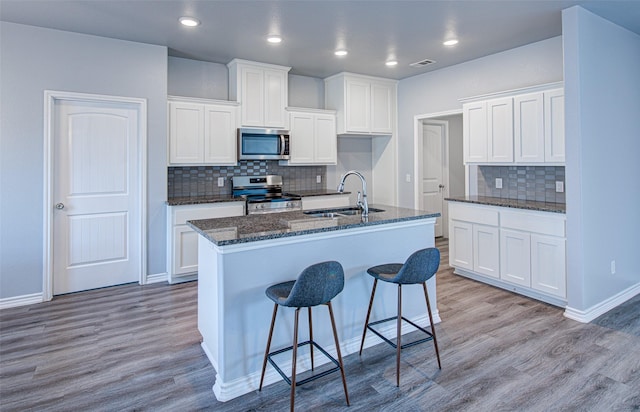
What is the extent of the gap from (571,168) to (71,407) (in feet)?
12.7

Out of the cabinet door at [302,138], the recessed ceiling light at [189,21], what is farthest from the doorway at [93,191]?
the cabinet door at [302,138]

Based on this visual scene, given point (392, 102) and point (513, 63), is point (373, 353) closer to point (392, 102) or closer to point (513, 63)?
point (513, 63)

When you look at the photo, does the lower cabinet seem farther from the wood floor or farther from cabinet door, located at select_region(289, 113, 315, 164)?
cabinet door, located at select_region(289, 113, 315, 164)

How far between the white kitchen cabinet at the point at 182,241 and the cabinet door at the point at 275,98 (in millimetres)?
1387

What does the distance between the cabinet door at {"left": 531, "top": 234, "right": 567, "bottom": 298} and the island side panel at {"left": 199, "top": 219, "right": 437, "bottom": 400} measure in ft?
4.43

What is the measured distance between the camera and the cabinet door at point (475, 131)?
4.29 meters

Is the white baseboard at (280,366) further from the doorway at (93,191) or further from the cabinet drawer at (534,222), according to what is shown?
the doorway at (93,191)

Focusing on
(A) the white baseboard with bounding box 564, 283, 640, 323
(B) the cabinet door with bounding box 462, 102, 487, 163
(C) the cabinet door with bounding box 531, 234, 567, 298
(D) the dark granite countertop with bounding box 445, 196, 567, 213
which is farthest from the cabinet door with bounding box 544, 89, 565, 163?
(A) the white baseboard with bounding box 564, 283, 640, 323

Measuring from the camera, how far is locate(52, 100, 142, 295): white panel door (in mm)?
3916

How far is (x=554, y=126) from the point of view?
3646 millimetres

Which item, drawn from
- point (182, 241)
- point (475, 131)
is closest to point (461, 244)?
point (475, 131)

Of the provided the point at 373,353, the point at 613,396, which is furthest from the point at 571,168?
the point at 373,353

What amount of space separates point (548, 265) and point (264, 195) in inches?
130

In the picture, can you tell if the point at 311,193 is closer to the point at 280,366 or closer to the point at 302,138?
the point at 302,138
